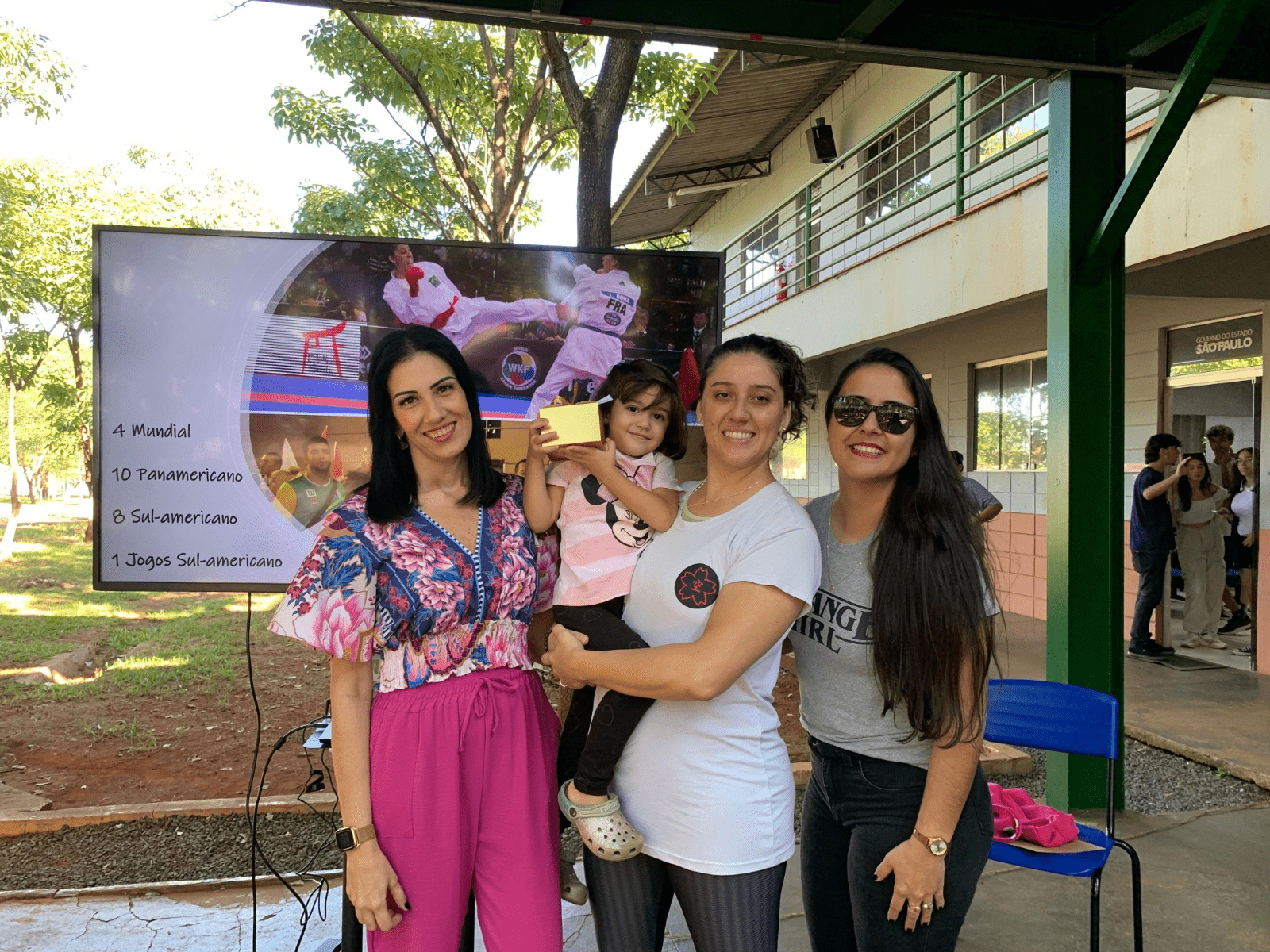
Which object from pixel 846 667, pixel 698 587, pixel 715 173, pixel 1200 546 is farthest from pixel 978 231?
pixel 715 173

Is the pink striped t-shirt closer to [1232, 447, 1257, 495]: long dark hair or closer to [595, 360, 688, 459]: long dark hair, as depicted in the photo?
[595, 360, 688, 459]: long dark hair

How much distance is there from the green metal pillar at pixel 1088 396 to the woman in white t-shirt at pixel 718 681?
8.21 feet

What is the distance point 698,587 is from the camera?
1.74 meters

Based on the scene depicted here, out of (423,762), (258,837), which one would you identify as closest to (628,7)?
(423,762)

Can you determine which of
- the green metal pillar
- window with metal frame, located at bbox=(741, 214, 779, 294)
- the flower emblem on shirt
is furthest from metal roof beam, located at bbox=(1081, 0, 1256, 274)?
window with metal frame, located at bbox=(741, 214, 779, 294)

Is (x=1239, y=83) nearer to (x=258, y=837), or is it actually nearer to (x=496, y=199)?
(x=258, y=837)

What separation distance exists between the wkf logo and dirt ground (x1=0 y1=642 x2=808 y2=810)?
8.22 ft

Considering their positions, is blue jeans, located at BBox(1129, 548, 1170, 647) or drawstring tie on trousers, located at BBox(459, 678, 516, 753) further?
blue jeans, located at BBox(1129, 548, 1170, 647)

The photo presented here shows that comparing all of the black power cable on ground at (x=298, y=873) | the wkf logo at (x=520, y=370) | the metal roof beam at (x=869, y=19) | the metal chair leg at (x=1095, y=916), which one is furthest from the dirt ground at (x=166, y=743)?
the metal roof beam at (x=869, y=19)

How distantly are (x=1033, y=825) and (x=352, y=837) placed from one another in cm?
187

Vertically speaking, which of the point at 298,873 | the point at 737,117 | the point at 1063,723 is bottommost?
the point at 298,873

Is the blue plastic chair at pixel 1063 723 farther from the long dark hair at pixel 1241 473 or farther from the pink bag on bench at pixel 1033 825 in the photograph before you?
the long dark hair at pixel 1241 473

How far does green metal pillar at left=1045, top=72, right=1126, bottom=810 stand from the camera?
3830 millimetres

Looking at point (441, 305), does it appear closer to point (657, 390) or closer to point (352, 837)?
point (657, 390)
